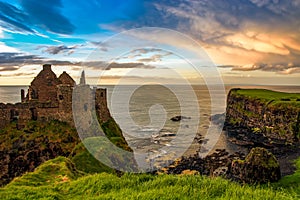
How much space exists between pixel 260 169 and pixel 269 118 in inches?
2906

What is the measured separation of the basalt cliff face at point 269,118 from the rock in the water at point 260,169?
5146cm

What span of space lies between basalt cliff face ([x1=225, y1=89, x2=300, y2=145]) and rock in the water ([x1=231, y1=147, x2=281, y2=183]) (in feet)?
169

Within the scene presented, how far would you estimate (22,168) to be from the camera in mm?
28906

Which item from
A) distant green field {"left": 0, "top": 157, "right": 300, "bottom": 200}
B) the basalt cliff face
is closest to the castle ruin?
distant green field {"left": 0, "top": 157, "right": 300, "bottom": 200}

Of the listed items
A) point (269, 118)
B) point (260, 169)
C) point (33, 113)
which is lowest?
point (260, 169)

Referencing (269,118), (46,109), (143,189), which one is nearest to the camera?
(143,189)

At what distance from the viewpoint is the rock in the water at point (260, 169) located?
137 feet

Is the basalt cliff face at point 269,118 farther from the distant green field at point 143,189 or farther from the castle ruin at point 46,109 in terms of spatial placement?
the distant green field at point 143,189

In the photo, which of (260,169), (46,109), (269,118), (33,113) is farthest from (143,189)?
(269,118)

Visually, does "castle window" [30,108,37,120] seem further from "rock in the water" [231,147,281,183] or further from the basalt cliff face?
the basalt cliff face

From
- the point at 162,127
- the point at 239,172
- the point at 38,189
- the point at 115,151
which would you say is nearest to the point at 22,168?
the point at 115,151

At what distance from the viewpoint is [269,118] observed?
11050 cm

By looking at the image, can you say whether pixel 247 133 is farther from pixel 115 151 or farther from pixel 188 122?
pixel 115 151

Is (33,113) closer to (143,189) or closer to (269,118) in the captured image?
(143,189)
